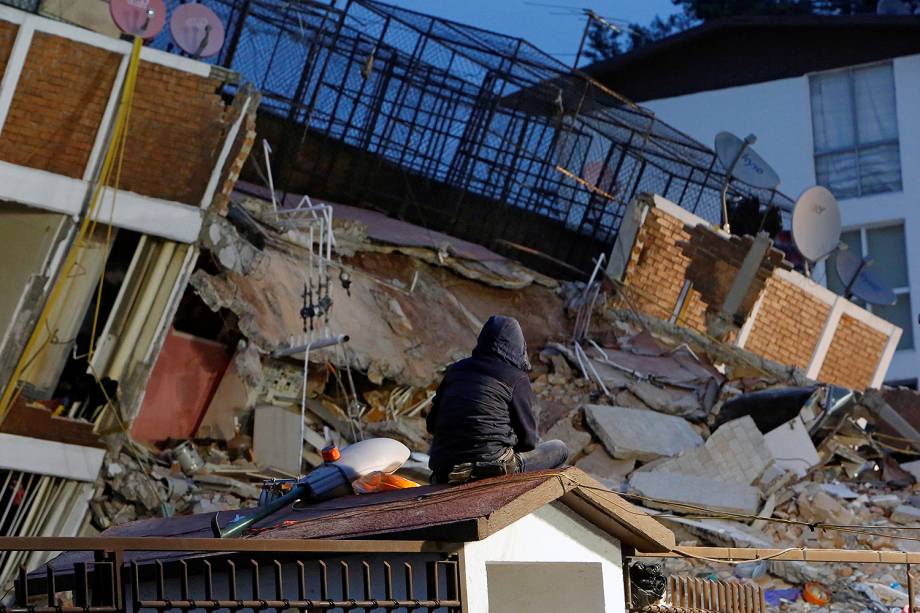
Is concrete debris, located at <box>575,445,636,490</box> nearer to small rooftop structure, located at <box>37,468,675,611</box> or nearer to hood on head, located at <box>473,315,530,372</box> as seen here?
hood on head, located at <box>473,315,530,372</box>

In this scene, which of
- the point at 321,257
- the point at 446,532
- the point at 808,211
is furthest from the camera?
the point at 808,211

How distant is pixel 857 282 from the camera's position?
88.5 feet

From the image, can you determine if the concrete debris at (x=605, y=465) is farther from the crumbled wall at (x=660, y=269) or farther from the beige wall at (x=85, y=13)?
the beige wall at (x=85, y=13)

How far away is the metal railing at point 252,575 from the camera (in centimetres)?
576

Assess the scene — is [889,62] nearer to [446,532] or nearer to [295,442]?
[295,442]

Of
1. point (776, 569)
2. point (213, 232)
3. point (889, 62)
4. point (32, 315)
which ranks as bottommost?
point (776, 569)

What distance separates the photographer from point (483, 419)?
8.18m

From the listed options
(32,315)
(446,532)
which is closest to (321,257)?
(32,315)

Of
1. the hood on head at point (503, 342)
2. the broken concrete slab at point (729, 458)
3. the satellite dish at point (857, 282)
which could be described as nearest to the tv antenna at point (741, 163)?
the satellite dish at point (857, 282)

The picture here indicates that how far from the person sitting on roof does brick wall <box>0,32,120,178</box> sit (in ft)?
25.4

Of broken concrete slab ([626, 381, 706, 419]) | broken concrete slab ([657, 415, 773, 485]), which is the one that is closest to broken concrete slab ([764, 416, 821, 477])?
broken concrete slab ([657, 415, 773, 485])

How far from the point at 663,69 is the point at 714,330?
47.2 ft

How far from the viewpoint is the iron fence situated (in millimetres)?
19891

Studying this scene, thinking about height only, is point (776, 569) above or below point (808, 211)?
below
